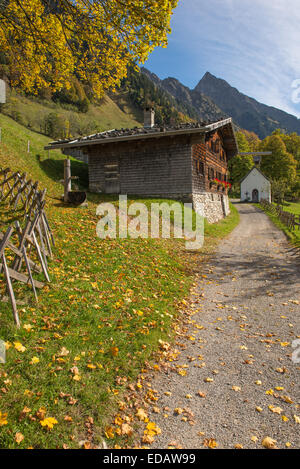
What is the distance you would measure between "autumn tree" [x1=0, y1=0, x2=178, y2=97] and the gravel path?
23.4 ft

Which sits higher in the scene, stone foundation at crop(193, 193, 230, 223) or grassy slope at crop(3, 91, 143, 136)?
grassy slope at crop(3, 91, 143, 136)

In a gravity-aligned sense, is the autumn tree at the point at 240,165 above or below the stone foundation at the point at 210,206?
above

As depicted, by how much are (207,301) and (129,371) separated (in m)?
3.60

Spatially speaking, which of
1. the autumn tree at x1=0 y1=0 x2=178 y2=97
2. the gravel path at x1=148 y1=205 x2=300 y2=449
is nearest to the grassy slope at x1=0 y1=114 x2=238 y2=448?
the gravel path at x1=148 y1=205 x2=300 y2=449

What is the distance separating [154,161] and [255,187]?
4070cm

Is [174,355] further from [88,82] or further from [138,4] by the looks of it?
[88,82]

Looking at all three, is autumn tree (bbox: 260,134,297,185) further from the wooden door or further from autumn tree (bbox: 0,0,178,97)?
autumn tree (bbox: 0,0,178,97)

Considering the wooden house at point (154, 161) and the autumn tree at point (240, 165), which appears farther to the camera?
the autumn tree at point (240, 165)

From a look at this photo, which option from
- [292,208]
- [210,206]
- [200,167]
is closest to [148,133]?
[200,167]

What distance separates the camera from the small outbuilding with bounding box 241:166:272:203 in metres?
52.5

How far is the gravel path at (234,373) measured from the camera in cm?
320

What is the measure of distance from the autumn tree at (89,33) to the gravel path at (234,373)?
7131mm

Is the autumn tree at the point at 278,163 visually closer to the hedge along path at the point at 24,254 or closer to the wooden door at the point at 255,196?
the wooden door at the point at 255,196

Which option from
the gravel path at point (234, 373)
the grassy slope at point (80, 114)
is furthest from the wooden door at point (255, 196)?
the gravel path at point (234, 373)
